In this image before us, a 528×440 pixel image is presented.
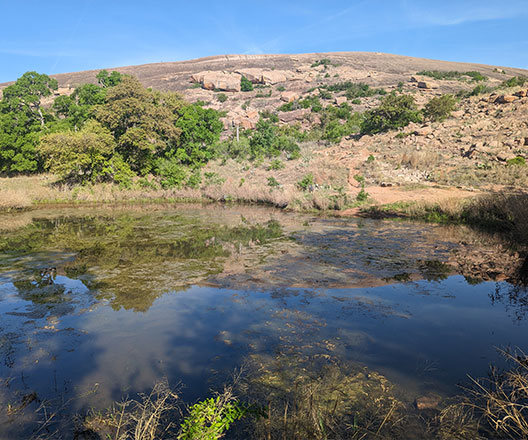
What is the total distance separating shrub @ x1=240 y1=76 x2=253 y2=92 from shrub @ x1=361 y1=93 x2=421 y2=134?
36.5 metres

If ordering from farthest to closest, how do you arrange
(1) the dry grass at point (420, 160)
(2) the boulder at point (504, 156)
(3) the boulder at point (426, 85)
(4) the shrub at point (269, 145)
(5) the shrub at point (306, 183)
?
(3) the boulder at point (426, 85)
(4) the shrub at point (269, 145)
(1) the dry grass at point (420, 160)
(5) the shrub at point (306, 183)
(2) the boulder at point (504, 156)

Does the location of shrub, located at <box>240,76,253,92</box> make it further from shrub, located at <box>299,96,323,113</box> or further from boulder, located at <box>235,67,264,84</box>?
shrub, located at <box>299,96,323,113</box>

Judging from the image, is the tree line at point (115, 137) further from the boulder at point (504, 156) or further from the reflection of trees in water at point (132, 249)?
the boulder at point (504, 156)

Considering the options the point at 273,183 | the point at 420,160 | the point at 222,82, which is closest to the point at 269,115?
the point at 222,82

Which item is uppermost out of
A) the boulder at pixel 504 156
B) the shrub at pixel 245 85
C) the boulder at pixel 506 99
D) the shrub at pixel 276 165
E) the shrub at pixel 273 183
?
the shrub at pixel 245 85

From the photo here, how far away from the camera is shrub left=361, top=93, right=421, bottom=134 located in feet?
111

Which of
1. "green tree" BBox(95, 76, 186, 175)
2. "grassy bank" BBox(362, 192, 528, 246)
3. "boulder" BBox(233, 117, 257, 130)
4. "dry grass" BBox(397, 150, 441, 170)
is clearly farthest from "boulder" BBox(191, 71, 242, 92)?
"grassy bank" BBox(362, 192, 528, 246)

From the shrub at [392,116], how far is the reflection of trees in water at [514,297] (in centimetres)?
2725

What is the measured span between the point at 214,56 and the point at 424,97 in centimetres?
6950

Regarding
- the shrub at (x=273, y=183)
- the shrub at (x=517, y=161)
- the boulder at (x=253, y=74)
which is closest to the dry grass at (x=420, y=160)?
the shrub at (x=517, y=161)

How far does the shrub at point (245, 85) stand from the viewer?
6575 centimetres

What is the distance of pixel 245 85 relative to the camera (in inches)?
2608

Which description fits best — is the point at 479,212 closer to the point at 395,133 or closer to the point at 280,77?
the point at 395,133

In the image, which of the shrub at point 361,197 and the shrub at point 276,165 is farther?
the shrub at point 276,165
